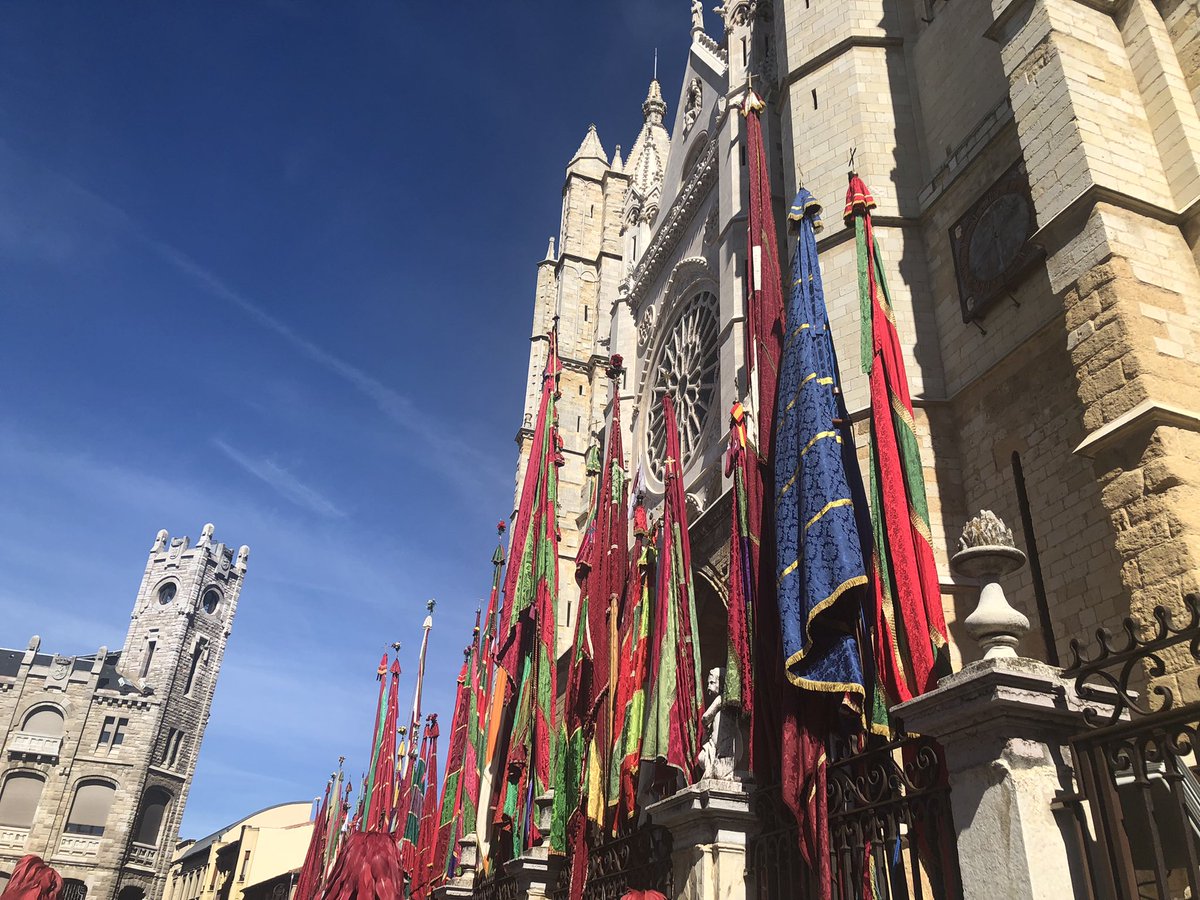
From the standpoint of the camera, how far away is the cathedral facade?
6500 millimetres

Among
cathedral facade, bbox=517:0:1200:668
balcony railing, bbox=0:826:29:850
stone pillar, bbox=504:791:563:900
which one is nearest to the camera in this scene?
cathedral facade, bbox=517:0:1200:668

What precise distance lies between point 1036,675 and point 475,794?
10437 mm

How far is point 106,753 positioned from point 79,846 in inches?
161

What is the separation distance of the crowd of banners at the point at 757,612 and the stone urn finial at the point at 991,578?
97cm

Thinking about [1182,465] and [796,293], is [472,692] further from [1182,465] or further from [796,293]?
[1182,465]

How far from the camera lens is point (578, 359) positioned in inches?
1012

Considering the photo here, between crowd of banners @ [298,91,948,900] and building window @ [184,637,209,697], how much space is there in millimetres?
39704

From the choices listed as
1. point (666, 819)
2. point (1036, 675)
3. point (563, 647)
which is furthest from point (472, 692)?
point (1036, 675)

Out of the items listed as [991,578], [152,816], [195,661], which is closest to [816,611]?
[991,578]


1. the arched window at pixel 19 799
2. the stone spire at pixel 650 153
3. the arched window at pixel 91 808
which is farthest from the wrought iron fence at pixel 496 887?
the arched window at pixel 19 799

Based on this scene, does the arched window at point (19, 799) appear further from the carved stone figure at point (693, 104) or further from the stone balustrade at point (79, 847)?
the carved stone figure at point (693, 104)

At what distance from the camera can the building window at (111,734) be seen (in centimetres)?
4175

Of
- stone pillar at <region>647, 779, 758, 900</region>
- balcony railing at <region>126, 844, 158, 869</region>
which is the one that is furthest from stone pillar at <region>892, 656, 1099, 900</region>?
balcony railing at <region>126, 844, 158, 869</region>

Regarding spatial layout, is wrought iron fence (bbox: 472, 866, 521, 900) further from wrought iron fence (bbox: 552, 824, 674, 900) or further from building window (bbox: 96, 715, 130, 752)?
building window (bbox: 96, 715, 130, 752)
